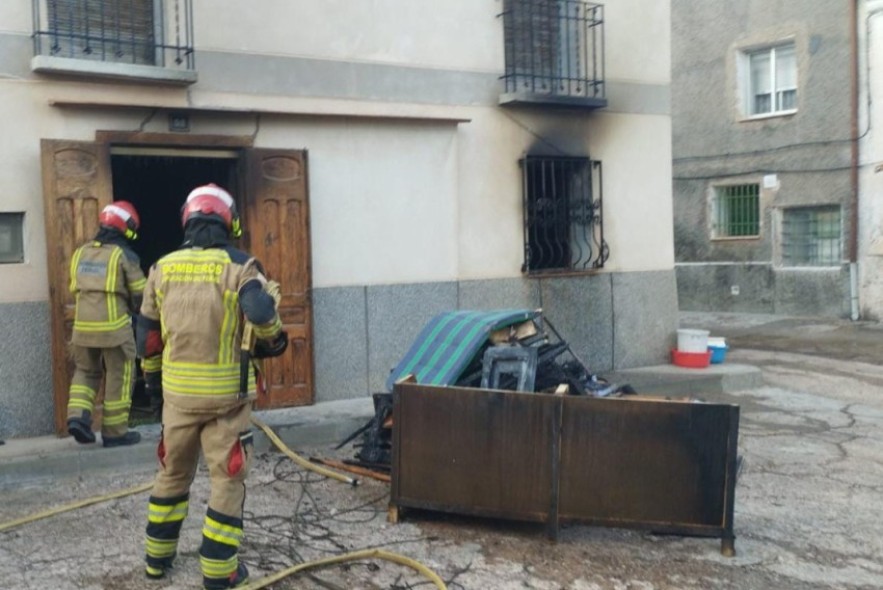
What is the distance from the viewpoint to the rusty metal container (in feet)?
17.2

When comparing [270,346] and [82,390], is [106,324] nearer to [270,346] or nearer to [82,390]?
[82,390]

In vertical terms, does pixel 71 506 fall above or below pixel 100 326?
below

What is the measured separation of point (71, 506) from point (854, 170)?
1403cm

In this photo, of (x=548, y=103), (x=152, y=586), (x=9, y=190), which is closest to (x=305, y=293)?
(x=9, y=190)

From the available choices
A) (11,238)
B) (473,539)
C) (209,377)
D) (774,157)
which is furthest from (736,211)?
(209,377)

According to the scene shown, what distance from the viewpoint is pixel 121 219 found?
7.26 metres

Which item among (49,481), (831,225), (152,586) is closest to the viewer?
(152,586)

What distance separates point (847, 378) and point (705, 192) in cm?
781

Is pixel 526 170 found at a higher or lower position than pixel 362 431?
higher

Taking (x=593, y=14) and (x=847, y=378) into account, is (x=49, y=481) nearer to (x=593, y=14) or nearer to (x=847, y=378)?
(x=593, y=14)

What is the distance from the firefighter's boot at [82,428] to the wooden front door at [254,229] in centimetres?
47

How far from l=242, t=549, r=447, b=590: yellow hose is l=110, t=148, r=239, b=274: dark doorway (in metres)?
5.60

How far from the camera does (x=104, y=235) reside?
727 centimetres

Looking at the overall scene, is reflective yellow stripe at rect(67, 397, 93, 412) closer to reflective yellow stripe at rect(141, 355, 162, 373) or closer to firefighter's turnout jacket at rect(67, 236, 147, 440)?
firefighter's turnout jacket at rect(67, 236, 147, 440)
